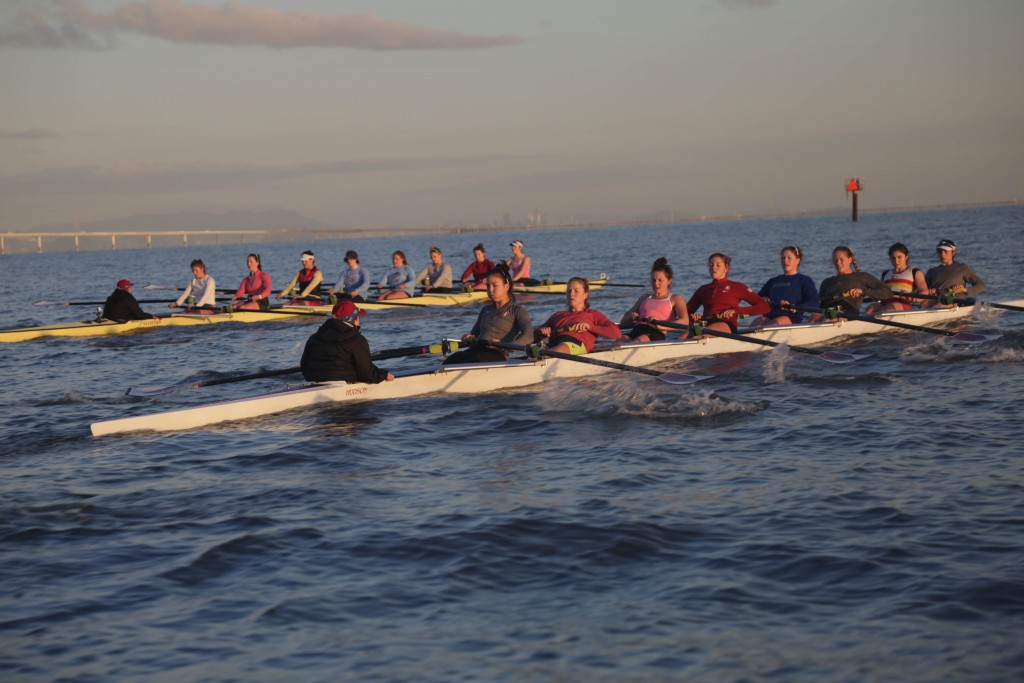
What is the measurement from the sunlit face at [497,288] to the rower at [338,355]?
1.96 meters

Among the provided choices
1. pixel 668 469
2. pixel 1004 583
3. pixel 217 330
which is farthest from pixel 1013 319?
pixel 217 330

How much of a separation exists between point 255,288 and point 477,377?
41.9 feet

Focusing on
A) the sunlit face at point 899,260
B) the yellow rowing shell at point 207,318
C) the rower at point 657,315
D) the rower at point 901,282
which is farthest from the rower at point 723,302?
the yellow rowing shell at point 207,318

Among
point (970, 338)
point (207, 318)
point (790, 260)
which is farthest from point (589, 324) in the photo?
point (207, 318)

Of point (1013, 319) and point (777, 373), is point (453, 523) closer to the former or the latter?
point (777, 373)

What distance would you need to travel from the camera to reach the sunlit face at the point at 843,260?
1769 cm

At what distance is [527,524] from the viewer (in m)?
7.73

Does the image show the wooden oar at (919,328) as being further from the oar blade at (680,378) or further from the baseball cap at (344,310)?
the baseball cap at (344,310)

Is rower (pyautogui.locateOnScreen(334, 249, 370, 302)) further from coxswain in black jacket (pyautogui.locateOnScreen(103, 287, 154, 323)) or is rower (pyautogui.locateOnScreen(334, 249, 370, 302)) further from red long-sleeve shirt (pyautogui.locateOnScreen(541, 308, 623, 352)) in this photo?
red long-sleeve shirt (pyautogui.locateOnScreen(541, 308, 623, 352))

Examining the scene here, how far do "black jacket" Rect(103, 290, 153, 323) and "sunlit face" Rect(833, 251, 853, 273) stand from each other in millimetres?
15048

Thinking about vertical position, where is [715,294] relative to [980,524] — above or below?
above

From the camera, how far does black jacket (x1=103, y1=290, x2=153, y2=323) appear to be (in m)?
22.6

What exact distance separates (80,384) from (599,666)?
13207mm

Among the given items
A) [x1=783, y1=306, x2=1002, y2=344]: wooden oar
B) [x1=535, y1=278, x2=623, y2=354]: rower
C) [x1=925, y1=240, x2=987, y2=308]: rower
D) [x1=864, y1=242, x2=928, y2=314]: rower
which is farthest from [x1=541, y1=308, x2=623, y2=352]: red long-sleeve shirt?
[x1=925, y1=240, x2=987, y2=308]: rower
